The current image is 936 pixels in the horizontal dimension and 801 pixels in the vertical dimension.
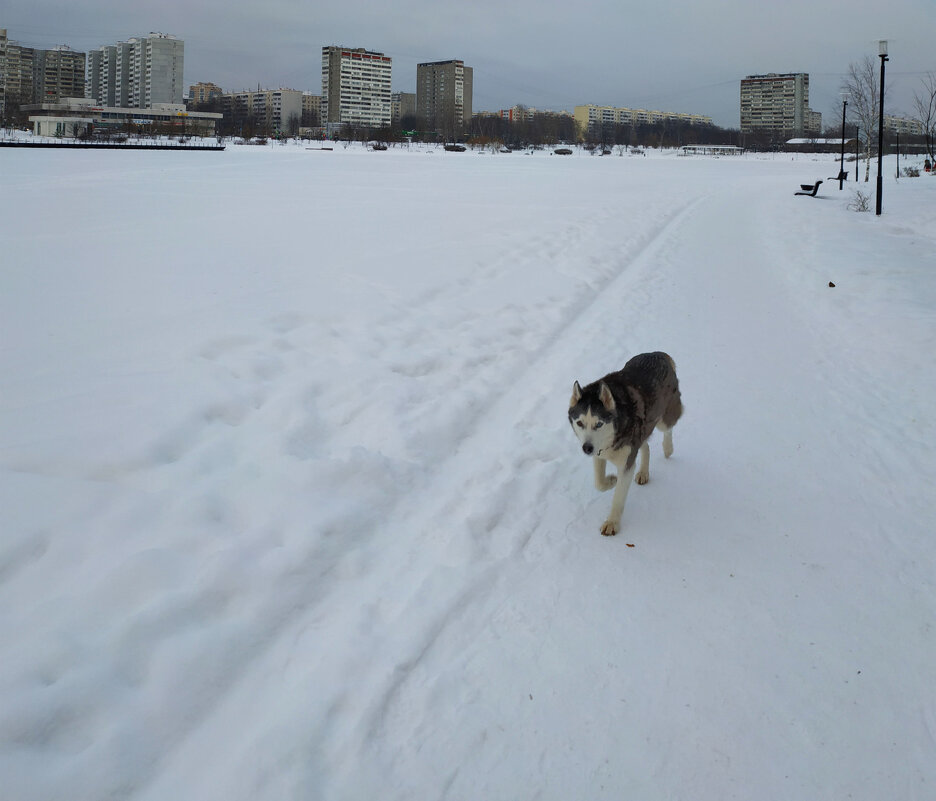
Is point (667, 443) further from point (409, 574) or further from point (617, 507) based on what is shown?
point (409, 574)

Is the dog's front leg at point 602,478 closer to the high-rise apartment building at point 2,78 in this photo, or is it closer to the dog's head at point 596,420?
the dog's head at point 596,420

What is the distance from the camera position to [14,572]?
388cm

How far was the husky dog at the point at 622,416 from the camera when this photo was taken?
172 inches

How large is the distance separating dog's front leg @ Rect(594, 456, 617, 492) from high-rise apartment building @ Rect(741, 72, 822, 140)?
20638 cm

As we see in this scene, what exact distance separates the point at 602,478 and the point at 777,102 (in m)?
222

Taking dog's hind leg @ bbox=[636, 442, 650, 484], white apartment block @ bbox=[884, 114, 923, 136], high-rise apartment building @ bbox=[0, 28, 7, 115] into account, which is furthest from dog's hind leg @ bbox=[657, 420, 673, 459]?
high-rise apartment building @ bbox=[0, 28, 7, 115]

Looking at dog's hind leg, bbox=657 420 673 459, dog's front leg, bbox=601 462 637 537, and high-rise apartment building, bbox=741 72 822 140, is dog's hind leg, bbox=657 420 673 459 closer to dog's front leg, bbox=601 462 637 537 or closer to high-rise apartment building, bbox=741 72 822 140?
dog's front leg, bbox=601 462 637 537

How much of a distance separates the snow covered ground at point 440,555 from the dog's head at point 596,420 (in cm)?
70

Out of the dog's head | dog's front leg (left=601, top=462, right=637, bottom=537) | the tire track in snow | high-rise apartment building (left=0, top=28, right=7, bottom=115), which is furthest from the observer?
high-rise apartment building (left=0, top=28, right=7, bottom=115)

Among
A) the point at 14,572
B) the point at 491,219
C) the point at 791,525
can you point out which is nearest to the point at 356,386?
the point at 14,572

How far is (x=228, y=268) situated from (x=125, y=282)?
168 centimetres

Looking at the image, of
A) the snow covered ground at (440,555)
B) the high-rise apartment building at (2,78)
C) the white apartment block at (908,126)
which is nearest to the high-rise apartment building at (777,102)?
the white apartment block at (908,126)

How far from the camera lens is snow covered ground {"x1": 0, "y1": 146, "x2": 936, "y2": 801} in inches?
121

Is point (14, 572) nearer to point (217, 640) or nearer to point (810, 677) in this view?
point (217, 640)
